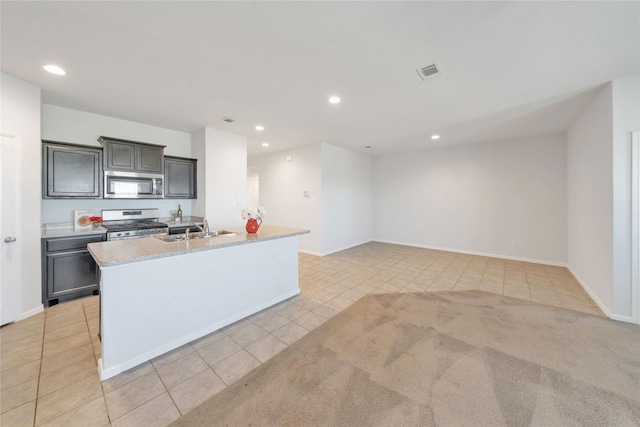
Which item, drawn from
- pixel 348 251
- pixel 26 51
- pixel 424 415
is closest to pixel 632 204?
pixel 424 415

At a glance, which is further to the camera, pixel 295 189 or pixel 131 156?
pixel 295 189

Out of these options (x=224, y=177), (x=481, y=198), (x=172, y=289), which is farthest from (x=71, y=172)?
(x=481, y=198)

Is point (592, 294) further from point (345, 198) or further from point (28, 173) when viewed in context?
point (28, 173)

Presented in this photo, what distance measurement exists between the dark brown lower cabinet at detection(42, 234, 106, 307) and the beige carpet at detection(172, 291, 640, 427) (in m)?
2.86

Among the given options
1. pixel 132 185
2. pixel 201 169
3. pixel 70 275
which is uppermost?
pixel 201 169

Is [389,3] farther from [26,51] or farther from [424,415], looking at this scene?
[26,51]

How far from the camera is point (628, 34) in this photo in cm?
196

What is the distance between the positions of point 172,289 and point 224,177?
2.94 meters

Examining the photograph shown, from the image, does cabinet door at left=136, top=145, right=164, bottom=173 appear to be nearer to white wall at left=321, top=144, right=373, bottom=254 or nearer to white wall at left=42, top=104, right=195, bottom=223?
white wall at left=42, top=104, right=195, bottom=223

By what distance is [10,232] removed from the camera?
2.61m

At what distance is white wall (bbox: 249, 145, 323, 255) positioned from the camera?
5.77 m

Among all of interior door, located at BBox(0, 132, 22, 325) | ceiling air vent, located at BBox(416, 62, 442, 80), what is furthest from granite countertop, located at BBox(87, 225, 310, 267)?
ceiling air vent, located at BBox(416, 62, 442, 80)

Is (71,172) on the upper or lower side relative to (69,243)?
upper

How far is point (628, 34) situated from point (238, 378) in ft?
14.1
